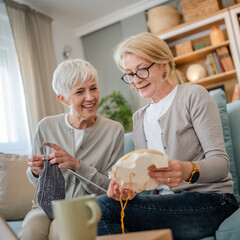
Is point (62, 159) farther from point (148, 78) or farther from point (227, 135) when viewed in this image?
point (227, 135)

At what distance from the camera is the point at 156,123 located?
1398 mm

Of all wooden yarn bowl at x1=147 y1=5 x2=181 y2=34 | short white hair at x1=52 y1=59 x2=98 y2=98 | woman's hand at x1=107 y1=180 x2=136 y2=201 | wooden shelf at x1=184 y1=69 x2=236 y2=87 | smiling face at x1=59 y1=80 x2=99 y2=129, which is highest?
wooden yarn bowl at x1=147 y1=5 x2=181 y2=34

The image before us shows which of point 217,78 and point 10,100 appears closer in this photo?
point 10,100

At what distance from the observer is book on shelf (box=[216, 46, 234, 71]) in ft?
12.1

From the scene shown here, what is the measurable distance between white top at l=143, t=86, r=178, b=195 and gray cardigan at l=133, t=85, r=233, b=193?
4 centimetres

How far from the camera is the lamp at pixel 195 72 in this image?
3.86m

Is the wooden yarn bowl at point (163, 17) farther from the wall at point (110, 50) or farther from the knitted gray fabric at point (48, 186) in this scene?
the knitted gray fabric at point (48, 186)

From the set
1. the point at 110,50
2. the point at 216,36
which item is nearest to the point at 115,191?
the point at 216,36

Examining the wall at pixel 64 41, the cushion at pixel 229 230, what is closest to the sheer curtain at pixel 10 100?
the wall at pixel 64 41

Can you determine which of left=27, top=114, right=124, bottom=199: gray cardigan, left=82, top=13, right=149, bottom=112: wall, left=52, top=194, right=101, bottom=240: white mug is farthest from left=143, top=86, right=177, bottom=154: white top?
left=82, top=13, right=149, bottom=112: wall

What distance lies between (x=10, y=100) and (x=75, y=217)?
3077 mm

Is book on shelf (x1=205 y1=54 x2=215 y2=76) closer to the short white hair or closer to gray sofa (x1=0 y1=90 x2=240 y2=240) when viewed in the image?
gray sofa (x1=0 y1=90 x2=240 y2=240)

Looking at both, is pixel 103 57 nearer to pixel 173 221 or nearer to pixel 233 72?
pixel 233 72

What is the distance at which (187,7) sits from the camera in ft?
12.6
